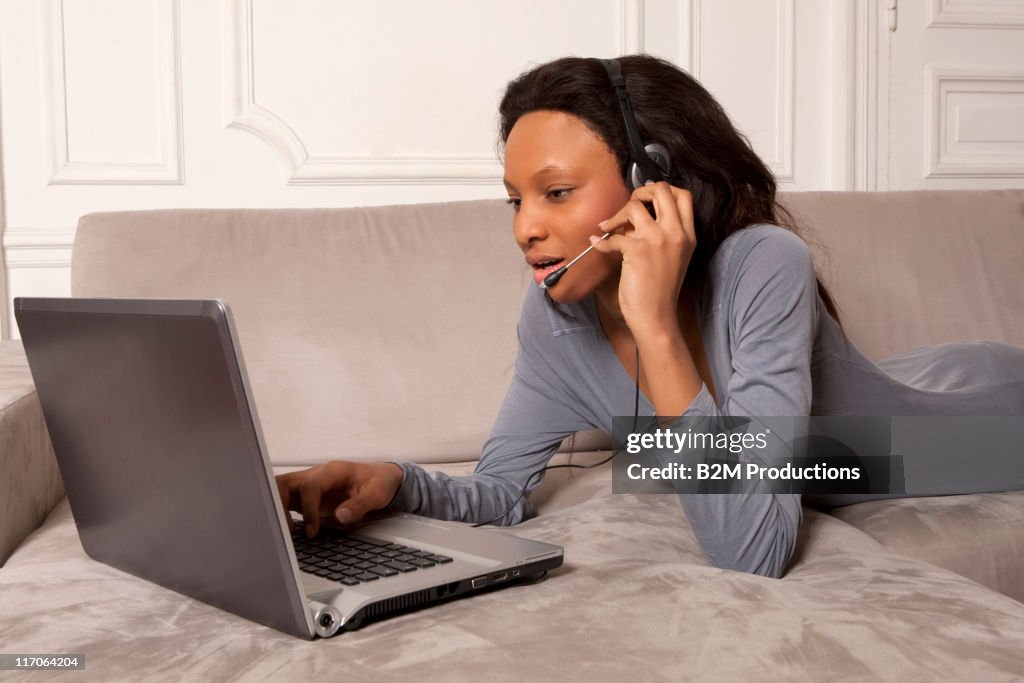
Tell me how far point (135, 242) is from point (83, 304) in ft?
3.30

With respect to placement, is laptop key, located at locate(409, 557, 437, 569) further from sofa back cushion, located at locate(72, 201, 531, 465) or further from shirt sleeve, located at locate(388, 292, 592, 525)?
sofa back cushion, located at locate(72, 201, 531, 465)

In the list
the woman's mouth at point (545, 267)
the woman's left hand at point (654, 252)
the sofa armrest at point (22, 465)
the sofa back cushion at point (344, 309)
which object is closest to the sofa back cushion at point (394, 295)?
the sofa back cushion at point (344, 309)

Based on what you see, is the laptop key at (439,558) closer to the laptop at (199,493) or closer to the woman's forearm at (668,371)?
the laptop at (199,493)

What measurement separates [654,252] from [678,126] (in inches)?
9.4

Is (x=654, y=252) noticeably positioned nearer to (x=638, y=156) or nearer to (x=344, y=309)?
(x=638, y=156)

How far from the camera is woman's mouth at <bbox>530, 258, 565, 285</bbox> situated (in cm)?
129

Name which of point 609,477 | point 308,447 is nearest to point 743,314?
point 609,477

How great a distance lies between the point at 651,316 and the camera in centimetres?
116

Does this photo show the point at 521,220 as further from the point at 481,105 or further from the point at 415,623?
A: the point at 481,105

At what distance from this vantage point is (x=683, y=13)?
256 cm

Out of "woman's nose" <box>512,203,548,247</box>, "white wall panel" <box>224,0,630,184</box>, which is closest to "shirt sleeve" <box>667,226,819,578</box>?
"woman's nose" <box>512,203,548,247</box>

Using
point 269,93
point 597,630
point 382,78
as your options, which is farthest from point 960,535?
point 269,93

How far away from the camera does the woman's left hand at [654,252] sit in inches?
45.9

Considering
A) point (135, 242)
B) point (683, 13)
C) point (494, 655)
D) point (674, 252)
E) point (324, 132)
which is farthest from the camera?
point (683, 13)
